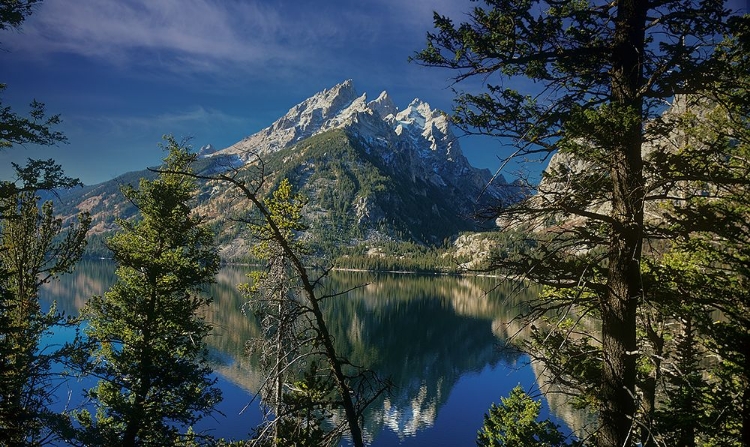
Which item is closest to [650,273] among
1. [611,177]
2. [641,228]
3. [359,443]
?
[641,228]

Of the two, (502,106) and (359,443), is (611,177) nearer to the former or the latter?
(502,106)

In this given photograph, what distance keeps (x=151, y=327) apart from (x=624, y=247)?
44.6 feet

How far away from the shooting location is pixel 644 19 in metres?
5.95

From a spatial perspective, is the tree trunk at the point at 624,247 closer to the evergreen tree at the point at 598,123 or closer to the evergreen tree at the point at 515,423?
the evergreen tree at the point at 598,123

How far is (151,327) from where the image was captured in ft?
46.2

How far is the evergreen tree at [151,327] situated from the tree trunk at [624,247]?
11970 mm

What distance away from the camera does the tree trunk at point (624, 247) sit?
5.65 metres

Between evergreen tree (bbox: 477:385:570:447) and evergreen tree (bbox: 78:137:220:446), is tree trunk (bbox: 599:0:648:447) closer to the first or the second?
evergreen tree (bbox: 477:385:570:447)

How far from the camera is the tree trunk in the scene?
5652mm

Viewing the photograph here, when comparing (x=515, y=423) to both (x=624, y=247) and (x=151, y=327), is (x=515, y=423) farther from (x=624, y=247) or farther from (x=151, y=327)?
(x=624, y=247)

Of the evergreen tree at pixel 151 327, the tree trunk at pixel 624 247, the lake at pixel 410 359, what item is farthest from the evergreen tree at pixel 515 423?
the evergreen tree at pixel 151 327

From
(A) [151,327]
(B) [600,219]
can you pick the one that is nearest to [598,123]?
(B) [600,219]

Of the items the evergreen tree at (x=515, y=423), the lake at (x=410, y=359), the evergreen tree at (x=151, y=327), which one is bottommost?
the lake at (x=410, y=359)

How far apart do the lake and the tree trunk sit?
107 cm
